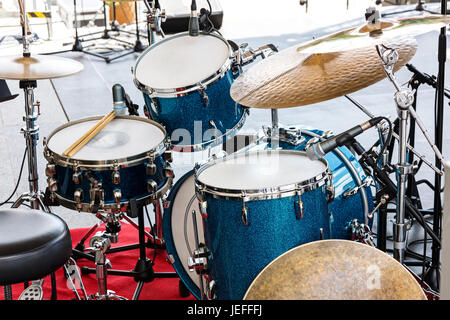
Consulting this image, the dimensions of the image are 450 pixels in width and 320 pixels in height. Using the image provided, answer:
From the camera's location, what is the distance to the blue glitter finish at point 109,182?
85.8 inches

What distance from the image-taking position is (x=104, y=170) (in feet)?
7.10

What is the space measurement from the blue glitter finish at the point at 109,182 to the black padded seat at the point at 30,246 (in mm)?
222

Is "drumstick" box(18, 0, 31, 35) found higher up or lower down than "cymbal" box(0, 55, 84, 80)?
higher up

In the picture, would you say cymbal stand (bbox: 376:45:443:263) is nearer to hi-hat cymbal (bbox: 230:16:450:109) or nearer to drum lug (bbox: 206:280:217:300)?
hi-hat cymbal (bbox: 230:16:450:109)

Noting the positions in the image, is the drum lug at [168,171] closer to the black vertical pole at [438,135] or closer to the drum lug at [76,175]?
the drum lug at [76,175]

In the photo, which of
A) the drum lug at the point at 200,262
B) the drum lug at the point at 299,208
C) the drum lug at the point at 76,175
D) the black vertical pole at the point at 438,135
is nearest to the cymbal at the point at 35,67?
the drum lug at the point at 76,175

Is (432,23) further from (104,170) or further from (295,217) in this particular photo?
(104,170)

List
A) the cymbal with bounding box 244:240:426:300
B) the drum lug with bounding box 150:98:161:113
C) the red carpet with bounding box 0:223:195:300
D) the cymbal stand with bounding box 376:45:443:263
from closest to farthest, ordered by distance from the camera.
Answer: the cymbal with bounding box 244:240:426:300 < the cymbal stand with bounding box 376:45:443:263 < the drum lug with bounding box 150:98:161:113 < the red carpet with bounding box 0:223:195:300

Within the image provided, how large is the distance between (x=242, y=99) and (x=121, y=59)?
4.64m

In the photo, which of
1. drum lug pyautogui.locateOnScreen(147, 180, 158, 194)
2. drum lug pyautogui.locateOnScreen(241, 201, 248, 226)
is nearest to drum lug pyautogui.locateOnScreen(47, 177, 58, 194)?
drum lug pyautogui.locateOnScreen(147, 180, 158, 194)

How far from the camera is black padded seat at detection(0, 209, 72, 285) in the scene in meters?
1.77

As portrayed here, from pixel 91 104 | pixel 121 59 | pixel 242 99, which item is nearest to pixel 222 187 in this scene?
pixel 242 99

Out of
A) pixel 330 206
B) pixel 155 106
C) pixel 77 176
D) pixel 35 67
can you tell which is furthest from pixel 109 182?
pixel 330 206

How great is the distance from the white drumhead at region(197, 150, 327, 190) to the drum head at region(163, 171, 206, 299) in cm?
38
